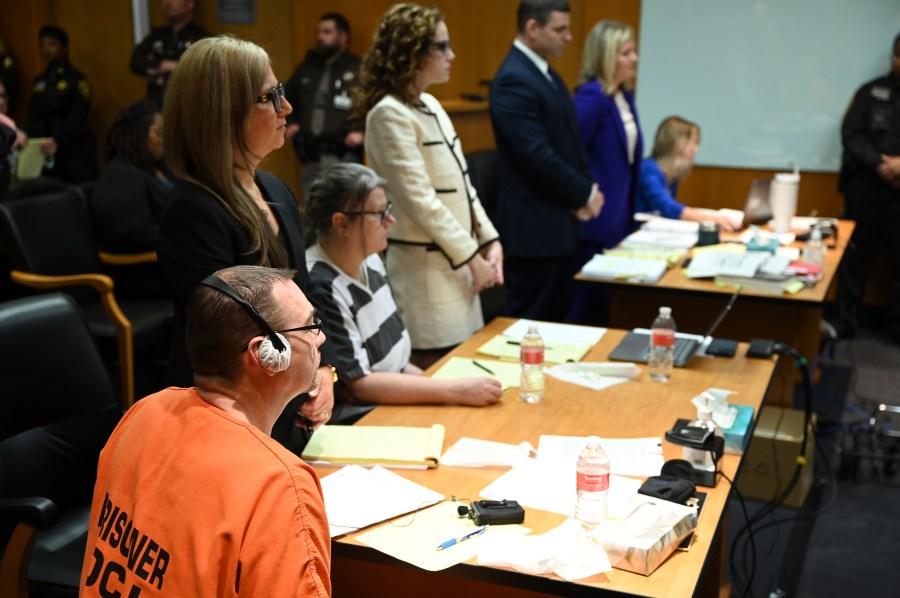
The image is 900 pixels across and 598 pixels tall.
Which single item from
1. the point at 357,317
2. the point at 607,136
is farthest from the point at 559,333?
the point at 607,136

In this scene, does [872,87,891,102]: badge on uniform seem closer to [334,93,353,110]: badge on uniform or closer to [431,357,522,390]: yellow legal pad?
[334,93,353,110]: badge on uniform

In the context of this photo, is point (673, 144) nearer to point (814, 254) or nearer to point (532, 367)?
point (814, 254)

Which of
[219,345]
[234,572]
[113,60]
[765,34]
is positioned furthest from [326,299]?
[113,60]

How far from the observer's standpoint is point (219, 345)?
132cm

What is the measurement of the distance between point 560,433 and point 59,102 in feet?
21.3

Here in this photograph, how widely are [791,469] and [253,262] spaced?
2189mm

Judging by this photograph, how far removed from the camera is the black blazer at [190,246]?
1.96 meters

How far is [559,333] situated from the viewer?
10.1ft

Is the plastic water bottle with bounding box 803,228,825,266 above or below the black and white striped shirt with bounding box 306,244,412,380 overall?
below

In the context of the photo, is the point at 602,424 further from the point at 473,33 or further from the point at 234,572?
the point at 473,33

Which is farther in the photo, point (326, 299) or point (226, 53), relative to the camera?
point (326, 299)

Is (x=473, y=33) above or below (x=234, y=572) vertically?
above

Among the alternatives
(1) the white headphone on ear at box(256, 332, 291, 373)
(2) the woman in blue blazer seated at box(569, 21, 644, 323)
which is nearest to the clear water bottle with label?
(1) the white headphone on ear at box(256, 332, 291, 373)

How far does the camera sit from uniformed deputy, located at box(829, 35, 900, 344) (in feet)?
18.5
